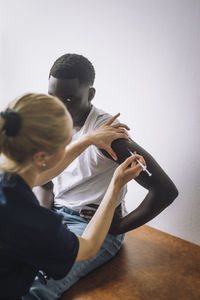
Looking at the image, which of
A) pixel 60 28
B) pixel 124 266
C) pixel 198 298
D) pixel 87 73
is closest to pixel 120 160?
pixel 87 73

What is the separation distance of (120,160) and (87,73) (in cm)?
41

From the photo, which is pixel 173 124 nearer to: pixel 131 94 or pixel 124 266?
pixel 131 94

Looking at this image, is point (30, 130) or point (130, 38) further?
point (130, 38)

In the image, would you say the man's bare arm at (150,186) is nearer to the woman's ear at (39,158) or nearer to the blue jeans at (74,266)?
the blue jeans at (74,266)

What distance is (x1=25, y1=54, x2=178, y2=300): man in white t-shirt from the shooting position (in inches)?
46.2

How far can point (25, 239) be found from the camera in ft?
2.43

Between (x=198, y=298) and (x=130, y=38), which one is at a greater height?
(x=130, y=38)

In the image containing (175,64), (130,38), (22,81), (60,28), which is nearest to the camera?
(175,64)

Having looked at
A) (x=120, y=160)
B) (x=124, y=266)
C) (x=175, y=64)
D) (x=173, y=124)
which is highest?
(x=175, y=64)

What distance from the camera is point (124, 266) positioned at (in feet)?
4.48

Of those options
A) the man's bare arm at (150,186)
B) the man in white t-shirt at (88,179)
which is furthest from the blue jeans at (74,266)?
the man's bare arm at (150,186)

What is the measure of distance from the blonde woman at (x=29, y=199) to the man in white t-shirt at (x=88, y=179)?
359mm

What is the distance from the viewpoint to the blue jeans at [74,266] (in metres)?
1.07

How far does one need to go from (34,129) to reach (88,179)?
2.20 ft
